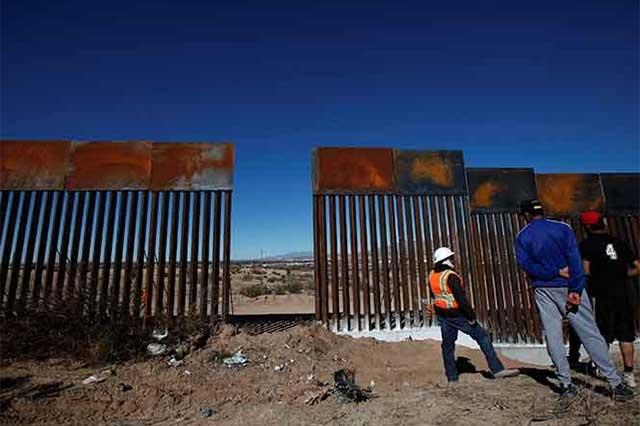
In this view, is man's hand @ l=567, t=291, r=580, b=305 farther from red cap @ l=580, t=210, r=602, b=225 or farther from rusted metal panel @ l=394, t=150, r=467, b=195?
rusted metal panel @ l=394, t=150, r=467, b=195

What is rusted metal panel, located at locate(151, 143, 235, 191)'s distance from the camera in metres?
7.42

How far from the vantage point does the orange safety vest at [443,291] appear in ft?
16.2

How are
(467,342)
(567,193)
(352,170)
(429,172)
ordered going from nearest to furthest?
(467,342), (352,170), (429,172), (567,193)

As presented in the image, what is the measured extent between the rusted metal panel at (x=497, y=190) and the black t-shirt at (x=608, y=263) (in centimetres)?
359

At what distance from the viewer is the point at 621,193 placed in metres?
9.01

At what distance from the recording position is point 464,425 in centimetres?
341

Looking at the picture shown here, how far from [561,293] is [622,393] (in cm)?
100

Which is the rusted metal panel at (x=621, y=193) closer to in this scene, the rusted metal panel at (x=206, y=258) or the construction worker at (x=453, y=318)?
the construction worker at (x=453, y=318)

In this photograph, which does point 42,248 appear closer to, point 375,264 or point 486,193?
point 375,264

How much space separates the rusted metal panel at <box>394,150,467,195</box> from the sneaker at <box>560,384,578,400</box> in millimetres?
4670

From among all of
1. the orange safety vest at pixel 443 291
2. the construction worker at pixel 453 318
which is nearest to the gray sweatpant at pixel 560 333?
the construction worker at pixel 453 318

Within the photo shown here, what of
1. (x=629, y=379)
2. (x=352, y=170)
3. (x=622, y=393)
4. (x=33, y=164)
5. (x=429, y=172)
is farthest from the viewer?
(x=429, y=172)

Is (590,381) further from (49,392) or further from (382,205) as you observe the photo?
(49,392)

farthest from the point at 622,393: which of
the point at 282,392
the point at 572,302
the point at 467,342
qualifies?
the point at 467,342
